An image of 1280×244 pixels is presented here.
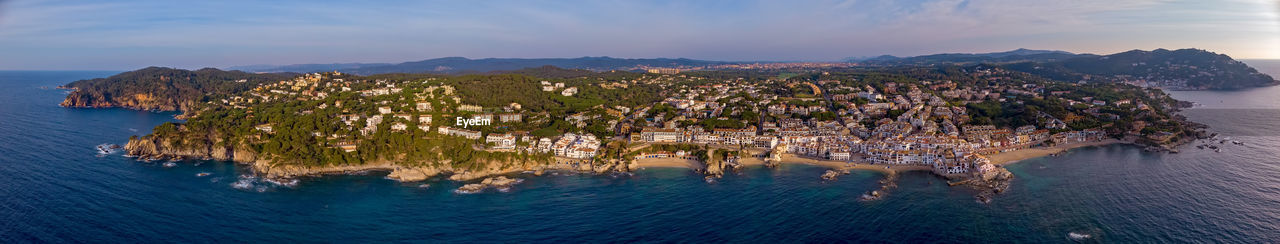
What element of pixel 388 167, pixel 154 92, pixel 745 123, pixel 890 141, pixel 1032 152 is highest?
pixel 154 92

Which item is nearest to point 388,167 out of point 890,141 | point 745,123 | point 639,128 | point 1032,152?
point 639,128

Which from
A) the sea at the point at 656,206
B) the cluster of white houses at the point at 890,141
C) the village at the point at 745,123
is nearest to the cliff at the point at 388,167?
the sea at the point at 656,206

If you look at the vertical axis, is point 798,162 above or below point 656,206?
above

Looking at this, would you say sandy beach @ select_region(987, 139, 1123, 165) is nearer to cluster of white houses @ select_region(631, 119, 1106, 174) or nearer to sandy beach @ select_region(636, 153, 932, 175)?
cluster of white houses @ select_region(631, 119, 1106, 174)

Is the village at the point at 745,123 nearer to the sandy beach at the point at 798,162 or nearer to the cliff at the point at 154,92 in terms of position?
the sandy beach at the point at 798,162

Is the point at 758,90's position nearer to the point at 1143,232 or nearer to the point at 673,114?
the point at 673,114

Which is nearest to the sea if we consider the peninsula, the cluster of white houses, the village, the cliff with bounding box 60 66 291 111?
the peninsula

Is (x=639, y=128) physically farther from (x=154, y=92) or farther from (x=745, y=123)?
(x=154, y=92)
